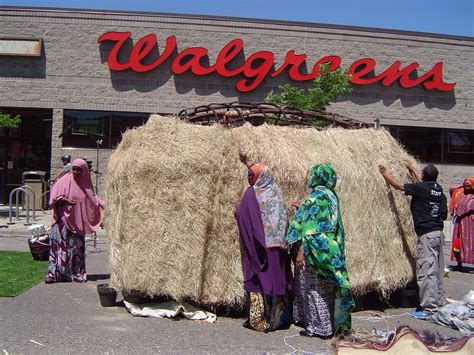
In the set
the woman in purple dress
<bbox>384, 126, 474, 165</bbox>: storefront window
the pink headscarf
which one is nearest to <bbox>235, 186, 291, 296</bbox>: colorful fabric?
the woman in purple dress

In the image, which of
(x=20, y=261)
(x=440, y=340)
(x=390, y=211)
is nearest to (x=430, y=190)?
(x=390, y=211)

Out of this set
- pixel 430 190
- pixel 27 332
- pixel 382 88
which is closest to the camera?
pixel 27 332

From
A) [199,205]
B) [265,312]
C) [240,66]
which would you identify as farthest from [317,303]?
[240,66]

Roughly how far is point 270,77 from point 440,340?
1513cm

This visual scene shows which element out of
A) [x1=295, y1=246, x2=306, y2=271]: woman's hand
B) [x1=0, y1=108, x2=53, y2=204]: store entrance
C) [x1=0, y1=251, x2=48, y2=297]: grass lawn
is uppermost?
[x1=0, y1=108, x2=53, y2=204]: store entrance

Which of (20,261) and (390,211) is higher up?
(390,211)

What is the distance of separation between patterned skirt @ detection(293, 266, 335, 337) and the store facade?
13.4 metres

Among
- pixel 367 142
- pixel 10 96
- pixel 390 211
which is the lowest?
pixel 390 211

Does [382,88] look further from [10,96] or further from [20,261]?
[20,261]

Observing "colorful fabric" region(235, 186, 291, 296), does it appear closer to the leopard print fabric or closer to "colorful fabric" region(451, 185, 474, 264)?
the leopard print fabric

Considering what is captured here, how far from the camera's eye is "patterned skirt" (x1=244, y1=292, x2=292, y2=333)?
5774 mm

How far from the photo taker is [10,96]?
731 inches

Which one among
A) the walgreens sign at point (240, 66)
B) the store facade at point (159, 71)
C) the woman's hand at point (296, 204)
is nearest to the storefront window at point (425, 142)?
the store facade at point (159, 71)

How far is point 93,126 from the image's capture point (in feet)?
61.4
